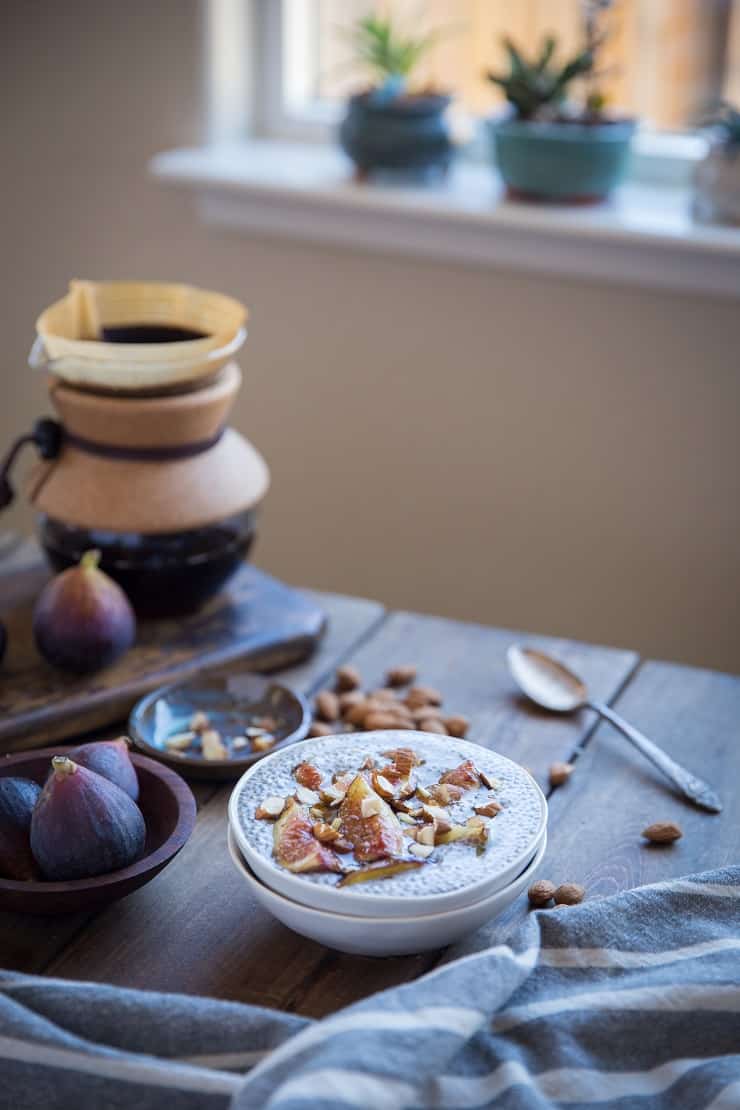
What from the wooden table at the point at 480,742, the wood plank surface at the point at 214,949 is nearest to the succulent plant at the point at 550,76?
the wooden table at the point at 480,742

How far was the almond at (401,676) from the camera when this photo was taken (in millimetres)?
1241

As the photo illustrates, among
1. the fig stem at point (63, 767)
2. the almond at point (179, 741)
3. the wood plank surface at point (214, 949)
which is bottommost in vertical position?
the wood plank surface at point (214, 949)

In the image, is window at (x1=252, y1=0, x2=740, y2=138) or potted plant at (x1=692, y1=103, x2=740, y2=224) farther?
window at (x1=252, y1=0, x2=740, y2=138)

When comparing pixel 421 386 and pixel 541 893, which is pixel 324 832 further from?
pixel 421 386

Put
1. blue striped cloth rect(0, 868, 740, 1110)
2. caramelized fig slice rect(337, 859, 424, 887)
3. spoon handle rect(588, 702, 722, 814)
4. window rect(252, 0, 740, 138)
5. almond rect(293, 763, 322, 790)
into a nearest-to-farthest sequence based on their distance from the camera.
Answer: blue striped cloth rect(0, 868, 740, 1110)
caramelized fig slice rect(337, 859, 424, 887)
almond rect(293, 763, 322, 790)
spoon handle rect(588, 702, 722, 814)
window rect(252, 0, 740, 138)

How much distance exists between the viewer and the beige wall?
187 cm

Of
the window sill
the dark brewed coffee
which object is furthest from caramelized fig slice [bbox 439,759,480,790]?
the window sill

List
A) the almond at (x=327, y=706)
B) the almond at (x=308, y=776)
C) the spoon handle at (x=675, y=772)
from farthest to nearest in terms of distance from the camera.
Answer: the almond at (x=327, y=706) < the spoon handle at (x=675, y=772) < the almond at (x=308, y=776)

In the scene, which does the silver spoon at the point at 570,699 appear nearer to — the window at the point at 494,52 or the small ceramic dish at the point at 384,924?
the small ceramic dish at the point at 384,924

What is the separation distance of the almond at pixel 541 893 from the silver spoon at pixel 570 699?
19 centimetres

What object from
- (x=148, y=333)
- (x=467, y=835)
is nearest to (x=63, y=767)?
(x=467, y=835)

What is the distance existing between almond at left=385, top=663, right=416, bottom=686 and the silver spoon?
0.09 meters

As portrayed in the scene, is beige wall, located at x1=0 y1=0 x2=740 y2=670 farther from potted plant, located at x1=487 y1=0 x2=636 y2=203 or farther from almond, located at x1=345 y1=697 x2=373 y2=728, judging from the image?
almond, located at x1=345 y1=697 x2=373 y2=728

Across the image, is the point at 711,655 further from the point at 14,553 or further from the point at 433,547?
the point at 14,553
